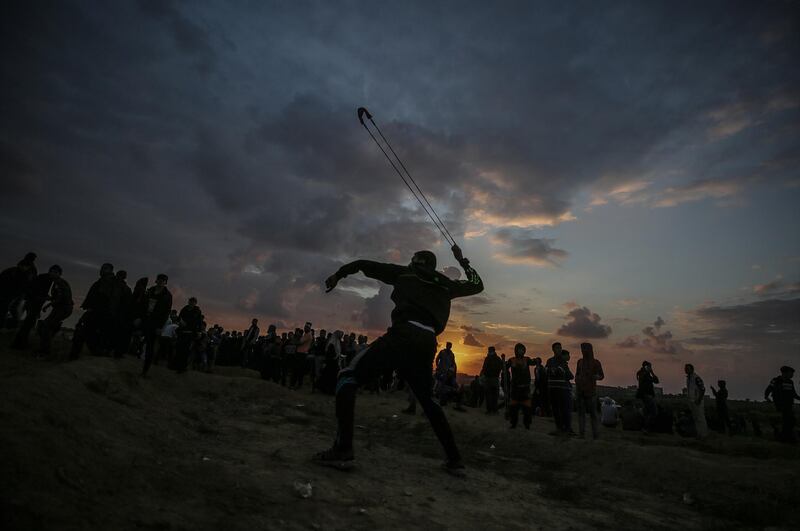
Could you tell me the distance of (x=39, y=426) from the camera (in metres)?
2.59

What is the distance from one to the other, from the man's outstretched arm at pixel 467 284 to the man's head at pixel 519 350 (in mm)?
6477

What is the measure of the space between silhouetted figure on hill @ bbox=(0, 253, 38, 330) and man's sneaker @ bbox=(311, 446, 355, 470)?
28.9 ft

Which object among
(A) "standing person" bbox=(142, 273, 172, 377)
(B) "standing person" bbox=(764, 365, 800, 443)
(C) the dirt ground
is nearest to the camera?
(C) the dirt ground

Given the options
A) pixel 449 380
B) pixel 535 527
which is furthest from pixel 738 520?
pixel 449 380

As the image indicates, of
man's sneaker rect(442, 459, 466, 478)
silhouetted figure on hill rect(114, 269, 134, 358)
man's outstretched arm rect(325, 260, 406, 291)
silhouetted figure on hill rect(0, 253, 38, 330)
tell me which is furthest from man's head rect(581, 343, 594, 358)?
silhouetted figure on hill rect(0, 253, 38, 330)

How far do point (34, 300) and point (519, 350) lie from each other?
1158 centimetres

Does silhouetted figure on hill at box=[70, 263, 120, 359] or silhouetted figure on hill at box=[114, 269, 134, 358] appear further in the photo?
silhouetted figure on hill at box=[114, 269, 134, 358]

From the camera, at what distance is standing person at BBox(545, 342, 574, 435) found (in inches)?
387

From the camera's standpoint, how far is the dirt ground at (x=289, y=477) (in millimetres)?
2213

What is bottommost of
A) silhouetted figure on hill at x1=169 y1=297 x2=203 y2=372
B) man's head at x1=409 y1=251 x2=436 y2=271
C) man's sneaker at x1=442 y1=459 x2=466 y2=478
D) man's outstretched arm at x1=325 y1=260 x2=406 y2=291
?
man's sneaker at x1=442 y1=459 x2=466 y2=478

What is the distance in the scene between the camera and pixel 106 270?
864 centimetres

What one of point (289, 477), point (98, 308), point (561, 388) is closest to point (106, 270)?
point (98, 308)

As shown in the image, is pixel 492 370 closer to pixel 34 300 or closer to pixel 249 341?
pixel 249 341

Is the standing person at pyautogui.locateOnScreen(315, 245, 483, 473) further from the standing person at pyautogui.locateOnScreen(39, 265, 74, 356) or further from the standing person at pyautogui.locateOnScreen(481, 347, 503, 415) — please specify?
the standing person at pyautogui.locateOnScreen(481, 347, 503, 415)
